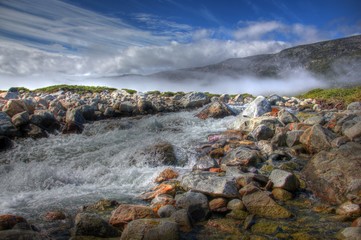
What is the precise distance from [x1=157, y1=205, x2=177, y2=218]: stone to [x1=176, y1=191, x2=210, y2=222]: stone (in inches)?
11.5

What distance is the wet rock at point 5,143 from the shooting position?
42.9 ft

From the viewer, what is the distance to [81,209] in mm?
7645

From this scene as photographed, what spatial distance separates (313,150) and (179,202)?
6.61 metres

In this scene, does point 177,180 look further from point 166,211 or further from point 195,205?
point 166,211

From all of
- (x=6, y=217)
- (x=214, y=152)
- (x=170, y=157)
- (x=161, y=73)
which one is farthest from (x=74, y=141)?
(x=161, y=73)

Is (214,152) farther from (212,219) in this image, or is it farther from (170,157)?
(212,219)

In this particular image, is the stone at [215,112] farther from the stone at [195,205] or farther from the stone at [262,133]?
the stone at [195,205]

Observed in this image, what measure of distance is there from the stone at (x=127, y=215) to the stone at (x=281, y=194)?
3358 millimetres

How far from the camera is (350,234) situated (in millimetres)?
5777

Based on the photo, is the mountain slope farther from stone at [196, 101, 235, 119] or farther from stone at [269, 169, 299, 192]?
stone at [269, 169, 299, 192]

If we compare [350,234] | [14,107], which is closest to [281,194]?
[350,234]

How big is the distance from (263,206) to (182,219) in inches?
77.9

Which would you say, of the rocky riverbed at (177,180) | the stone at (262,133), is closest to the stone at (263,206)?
the rocky riverbed at (177,180)

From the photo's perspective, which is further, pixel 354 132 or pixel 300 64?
pixel 300 64
